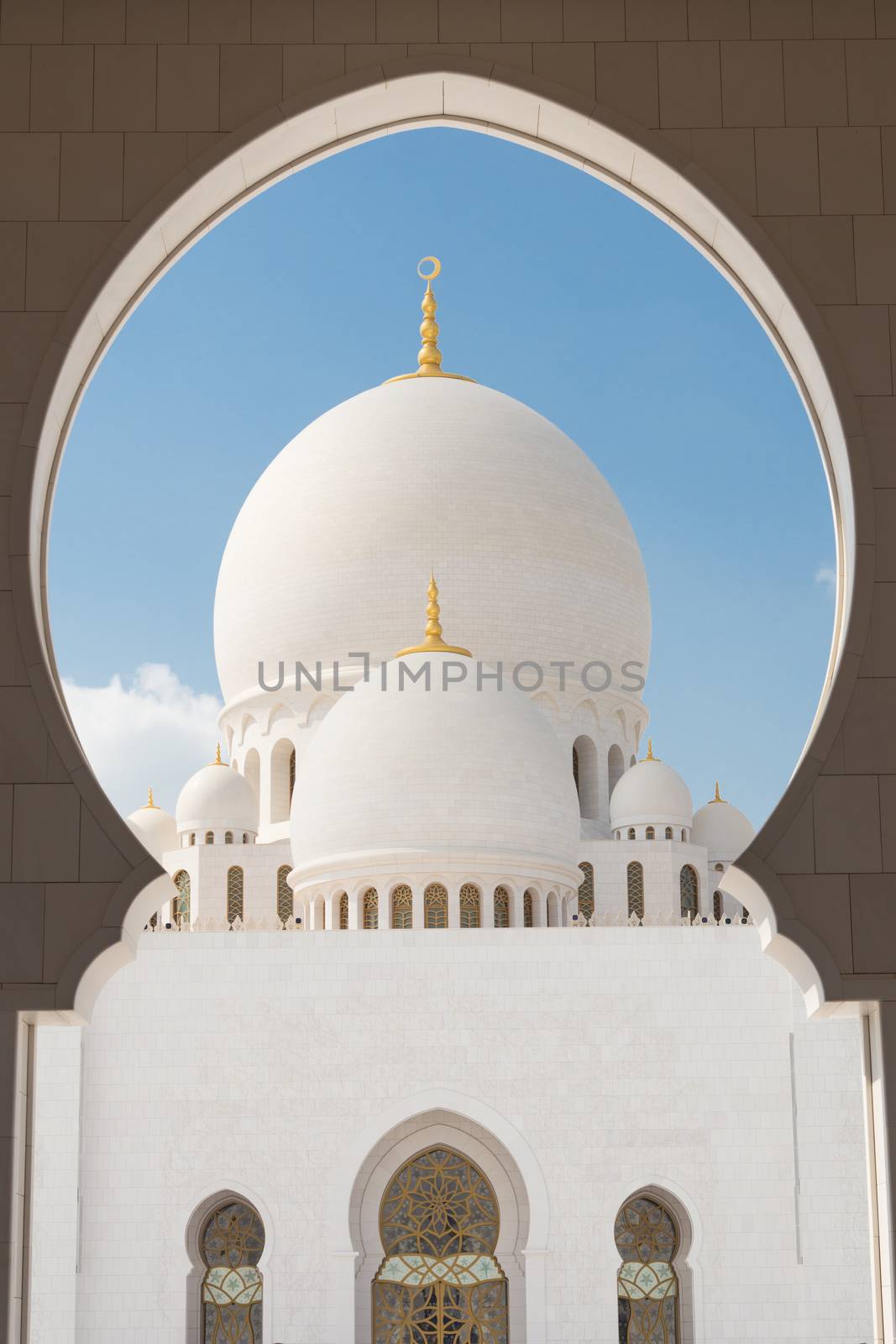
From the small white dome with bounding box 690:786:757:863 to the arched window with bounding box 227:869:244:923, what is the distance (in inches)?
251

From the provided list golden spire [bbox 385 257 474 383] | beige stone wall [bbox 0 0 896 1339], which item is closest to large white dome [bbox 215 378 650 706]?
golden spire [bbox 385 257 474 383]

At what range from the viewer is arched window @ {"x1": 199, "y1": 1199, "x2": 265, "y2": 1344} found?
1431 centimetres

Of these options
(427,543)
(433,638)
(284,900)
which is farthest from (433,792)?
(427,543)

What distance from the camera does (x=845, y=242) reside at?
14.9 ft

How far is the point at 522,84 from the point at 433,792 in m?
13.7

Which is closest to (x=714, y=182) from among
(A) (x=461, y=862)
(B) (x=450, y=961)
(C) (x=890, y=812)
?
(C) (x=890, y=812)

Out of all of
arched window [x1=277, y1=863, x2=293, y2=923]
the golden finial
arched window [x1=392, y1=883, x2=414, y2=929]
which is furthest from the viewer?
arched window [x1=277, y1=863, x2=293, y2=923]

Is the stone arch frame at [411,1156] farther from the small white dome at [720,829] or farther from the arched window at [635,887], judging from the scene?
the small white dome at [720,829]

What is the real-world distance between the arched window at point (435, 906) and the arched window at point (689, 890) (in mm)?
5168

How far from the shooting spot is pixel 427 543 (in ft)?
73.2

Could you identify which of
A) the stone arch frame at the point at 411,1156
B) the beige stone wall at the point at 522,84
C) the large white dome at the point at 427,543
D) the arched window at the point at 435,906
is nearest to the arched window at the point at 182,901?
the large white dome at the point at 427,543

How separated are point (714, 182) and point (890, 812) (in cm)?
174

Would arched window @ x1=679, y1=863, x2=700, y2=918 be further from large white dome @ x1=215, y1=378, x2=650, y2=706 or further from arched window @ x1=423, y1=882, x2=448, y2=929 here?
arched window @ x1=423, y1=882, x2=448, y2=929

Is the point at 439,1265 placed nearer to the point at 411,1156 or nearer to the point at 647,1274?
the point at 411,1156
